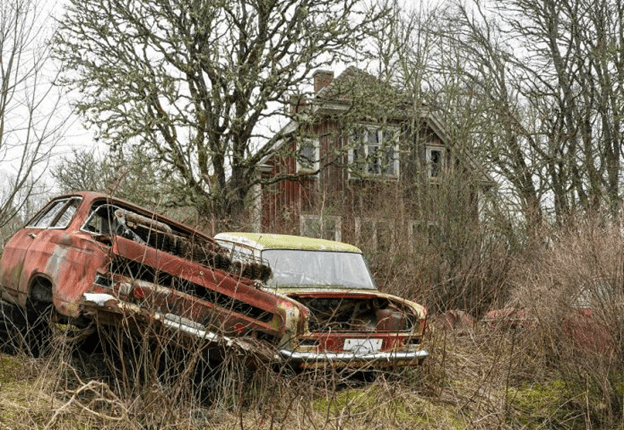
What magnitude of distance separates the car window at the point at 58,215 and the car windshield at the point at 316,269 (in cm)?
221

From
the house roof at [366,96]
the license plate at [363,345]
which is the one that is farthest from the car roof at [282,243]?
the house roof at [366,96]

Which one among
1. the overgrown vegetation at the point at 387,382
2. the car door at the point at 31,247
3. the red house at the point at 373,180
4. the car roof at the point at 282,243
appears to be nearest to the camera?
the overgrown vegetation at the point at 387,382

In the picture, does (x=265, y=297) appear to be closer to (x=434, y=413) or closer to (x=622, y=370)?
(x=434, y=413)

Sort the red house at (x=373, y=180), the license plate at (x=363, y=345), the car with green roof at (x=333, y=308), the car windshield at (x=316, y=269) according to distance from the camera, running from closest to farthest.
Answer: the car with green roof at (x=333, y=308), the license plate at (x=363, y=345), the car windshield at (x=316, y=269), the red house at (x=373, y=180)

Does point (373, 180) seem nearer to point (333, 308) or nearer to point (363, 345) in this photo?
point (333, 308)

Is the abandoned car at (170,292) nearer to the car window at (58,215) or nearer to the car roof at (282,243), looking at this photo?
the car window at (58,215)

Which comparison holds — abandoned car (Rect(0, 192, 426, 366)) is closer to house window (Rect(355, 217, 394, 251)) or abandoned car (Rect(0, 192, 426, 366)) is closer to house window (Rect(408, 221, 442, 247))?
house window (Rect(355, 217, 394, 251))

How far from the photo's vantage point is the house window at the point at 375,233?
13.5 meters

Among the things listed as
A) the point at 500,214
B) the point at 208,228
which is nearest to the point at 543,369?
the point at 500,214

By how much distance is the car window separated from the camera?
680 cm

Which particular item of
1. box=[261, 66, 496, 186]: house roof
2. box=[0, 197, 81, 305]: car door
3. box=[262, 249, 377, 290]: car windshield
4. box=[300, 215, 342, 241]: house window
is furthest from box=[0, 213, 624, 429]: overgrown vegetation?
box=[261, 66, 496, 186]: house roof

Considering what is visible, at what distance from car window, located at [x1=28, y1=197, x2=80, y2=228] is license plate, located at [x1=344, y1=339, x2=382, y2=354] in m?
3.02

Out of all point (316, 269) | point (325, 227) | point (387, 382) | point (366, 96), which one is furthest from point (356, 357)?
point (366, 96)

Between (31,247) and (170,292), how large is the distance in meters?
1.95
